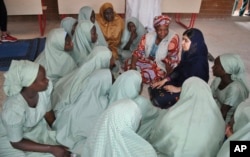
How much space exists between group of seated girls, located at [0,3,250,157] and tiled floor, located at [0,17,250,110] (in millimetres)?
1661

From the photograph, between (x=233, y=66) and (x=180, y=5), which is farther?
(x=180, y=5)

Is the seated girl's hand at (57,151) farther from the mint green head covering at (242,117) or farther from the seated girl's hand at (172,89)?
the seated girl's hand at (172,89)

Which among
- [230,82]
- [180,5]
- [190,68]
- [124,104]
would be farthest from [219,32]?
[124,104]

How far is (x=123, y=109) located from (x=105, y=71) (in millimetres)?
803

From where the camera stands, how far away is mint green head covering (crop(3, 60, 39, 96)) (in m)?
1.59

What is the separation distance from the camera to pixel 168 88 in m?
2.61

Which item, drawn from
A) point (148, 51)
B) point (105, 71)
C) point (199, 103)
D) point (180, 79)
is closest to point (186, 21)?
point (148, 51)

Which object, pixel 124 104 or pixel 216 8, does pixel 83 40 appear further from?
pixel 216 8

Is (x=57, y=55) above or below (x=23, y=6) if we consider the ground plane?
below

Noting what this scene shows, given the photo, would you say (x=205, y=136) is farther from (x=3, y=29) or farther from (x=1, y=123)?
(x=3, y=29)

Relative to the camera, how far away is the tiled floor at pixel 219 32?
454 centimetres

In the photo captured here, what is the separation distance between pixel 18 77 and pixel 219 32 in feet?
15.7

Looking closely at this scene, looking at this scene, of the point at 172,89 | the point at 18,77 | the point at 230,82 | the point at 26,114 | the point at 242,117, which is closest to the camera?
the point at 242,117

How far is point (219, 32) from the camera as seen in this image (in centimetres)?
545
